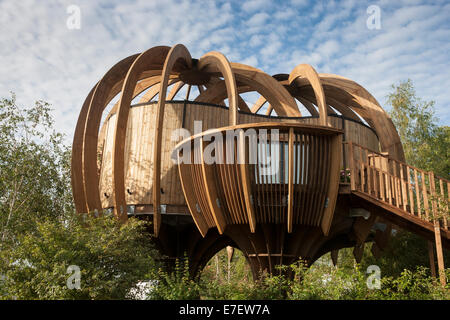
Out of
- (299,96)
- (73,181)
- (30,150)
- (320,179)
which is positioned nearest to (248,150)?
(320,179)

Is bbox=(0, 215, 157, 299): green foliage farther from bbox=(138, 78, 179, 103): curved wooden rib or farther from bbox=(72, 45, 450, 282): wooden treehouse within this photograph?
bbox=(138, 78, 179, 103): curved wooden rib

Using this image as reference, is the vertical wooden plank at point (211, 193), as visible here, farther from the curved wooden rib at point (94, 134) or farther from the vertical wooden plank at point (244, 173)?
the curved wooden rib at point (94, 134)

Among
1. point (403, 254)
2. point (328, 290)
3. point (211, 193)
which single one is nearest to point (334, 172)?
point (211, 193)

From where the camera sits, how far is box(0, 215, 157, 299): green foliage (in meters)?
7.82

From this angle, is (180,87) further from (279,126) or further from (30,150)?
(279,126)

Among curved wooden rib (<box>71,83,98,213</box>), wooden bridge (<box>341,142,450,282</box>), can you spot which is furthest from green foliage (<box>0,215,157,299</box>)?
wooden bridge (<box>341,142,450,282</box>)

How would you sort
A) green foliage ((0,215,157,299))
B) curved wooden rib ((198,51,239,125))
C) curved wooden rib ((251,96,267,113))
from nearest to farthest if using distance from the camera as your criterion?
green foliage ((0,215,157,299)), curved wooden rib ((198,51,239,125)), curved wooden rib ((251,96,267,113))

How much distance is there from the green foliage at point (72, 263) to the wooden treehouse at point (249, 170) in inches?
119

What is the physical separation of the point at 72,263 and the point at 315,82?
31.4 feet

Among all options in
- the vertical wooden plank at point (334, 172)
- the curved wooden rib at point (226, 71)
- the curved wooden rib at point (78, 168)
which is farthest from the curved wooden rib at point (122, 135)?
the vertical wooden plank at point (334, 172)

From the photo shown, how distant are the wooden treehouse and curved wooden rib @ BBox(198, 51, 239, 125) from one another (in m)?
0.05

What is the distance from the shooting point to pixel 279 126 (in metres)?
9.98

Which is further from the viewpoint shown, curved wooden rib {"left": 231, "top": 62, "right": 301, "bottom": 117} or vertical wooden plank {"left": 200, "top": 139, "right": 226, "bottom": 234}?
curved wooden rib {"left": 231, "top": 62, "right": 301, "bottom": 117}

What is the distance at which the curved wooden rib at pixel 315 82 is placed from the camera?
12.9 m
